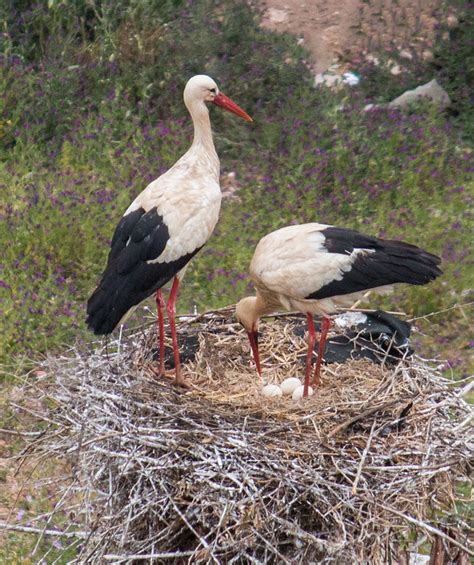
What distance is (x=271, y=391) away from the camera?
5.25 m

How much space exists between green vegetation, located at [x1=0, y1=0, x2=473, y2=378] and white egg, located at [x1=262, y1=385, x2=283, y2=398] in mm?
1927

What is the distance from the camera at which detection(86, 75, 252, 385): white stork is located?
525cm

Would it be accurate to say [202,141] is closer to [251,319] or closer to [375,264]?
[251,319]

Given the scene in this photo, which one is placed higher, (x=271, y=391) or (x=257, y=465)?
(x=257, y=465)

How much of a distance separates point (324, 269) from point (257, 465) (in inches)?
43.9

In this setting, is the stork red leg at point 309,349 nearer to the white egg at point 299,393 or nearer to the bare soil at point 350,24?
the white egg at point 299,393

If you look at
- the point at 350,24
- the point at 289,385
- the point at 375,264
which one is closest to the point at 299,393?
the point at 289,385

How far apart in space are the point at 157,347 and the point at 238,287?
1.77 metres

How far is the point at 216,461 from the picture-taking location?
174 inches

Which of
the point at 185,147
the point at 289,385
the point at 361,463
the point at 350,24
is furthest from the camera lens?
the point at 350,24

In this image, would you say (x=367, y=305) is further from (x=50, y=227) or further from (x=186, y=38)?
(x=186, y=38)

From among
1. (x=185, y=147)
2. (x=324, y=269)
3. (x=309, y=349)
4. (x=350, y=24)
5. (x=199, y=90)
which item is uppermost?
(x=199, y=90)

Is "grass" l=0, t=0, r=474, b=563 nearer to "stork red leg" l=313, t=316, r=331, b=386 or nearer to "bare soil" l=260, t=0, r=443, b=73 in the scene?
"bare soil" l=260, t=0, r=443, b=73

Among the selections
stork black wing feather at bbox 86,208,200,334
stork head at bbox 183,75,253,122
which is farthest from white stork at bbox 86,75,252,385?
stork head at bbox 183,75,253,122
